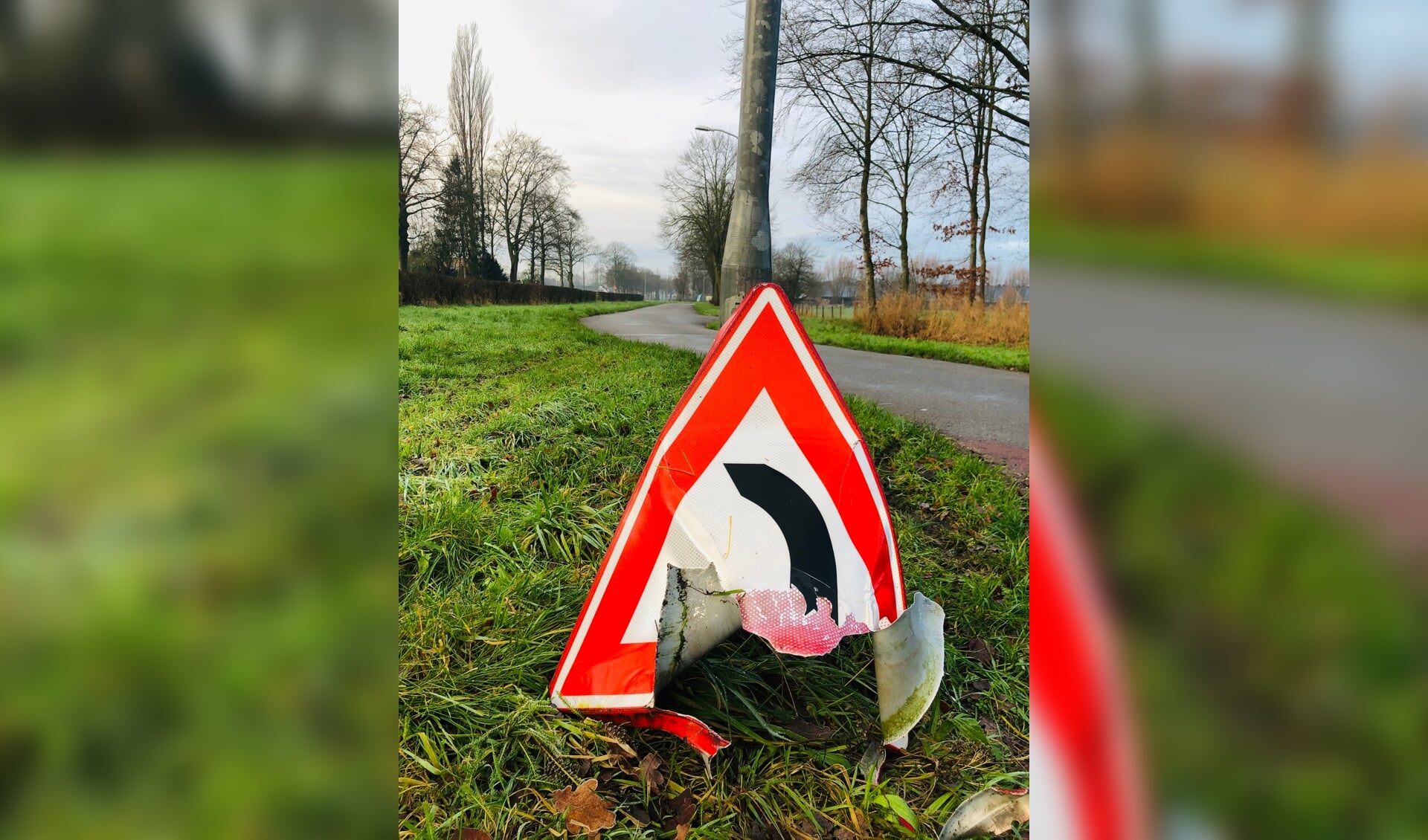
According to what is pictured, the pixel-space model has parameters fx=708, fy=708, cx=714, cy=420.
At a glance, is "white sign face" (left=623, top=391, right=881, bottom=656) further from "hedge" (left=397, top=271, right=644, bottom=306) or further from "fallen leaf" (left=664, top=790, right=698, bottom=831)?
"hedge" (left=397, top=271, right=644, bottom=306)

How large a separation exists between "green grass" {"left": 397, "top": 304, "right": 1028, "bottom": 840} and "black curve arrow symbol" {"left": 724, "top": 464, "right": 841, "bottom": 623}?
1.54ft

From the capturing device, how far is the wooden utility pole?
9.39 feet

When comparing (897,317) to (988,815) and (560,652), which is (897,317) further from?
(988,815)

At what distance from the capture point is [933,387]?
659 cm

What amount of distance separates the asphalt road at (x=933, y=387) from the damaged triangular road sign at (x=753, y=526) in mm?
1221

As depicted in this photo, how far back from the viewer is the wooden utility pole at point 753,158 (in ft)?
9.39
